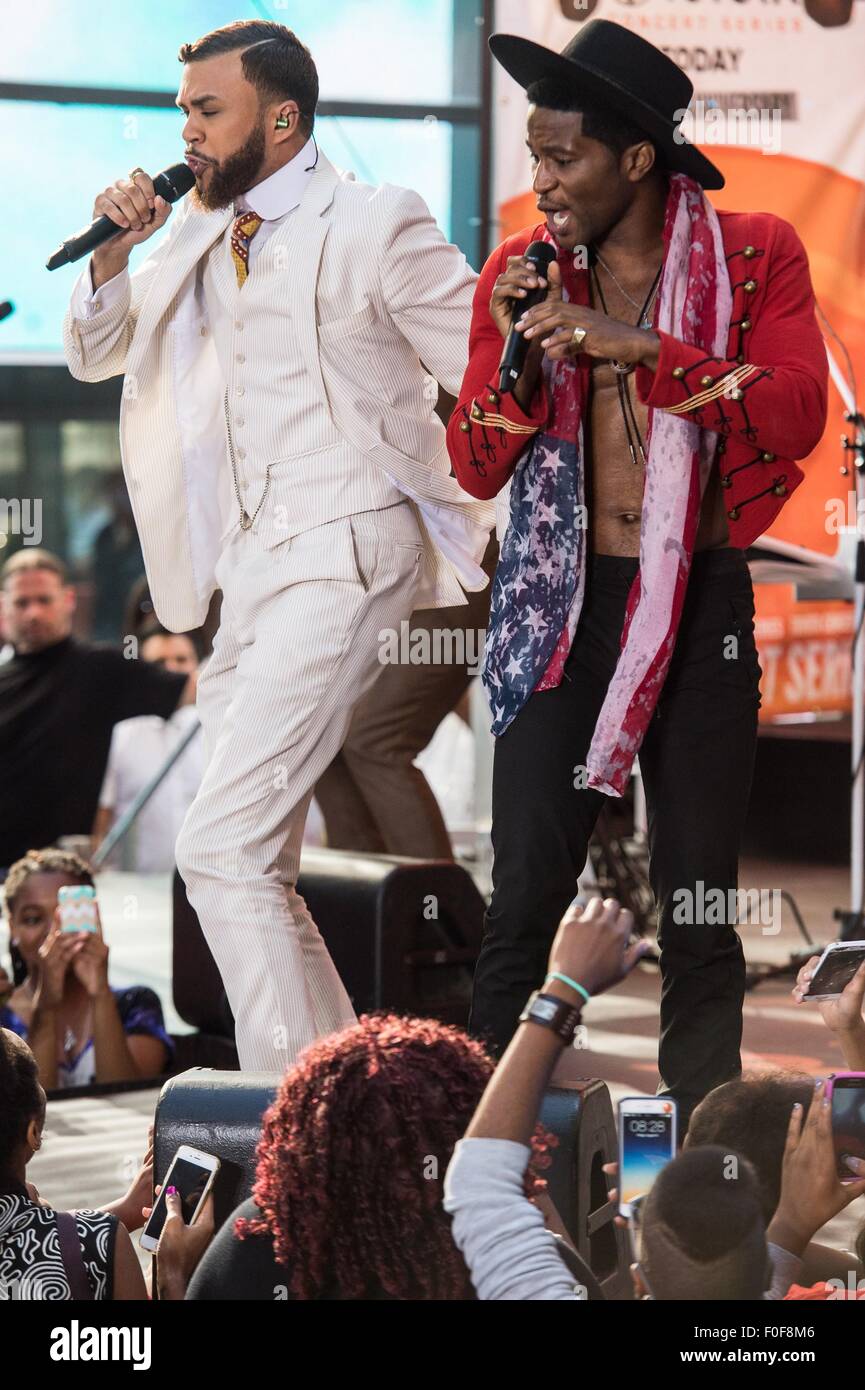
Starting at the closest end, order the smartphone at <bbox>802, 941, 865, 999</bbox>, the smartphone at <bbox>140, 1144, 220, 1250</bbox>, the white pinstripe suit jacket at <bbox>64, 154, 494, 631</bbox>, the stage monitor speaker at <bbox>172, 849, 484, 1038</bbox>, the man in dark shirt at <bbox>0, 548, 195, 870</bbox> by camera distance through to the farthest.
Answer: the smartphone at <bbox>140, 1144, 220, 1250</bbox> → the smartphone at <bbox>802, 941, 865, 999</bbox> → the white pinstripe suit jacket at <bbox>64, 154, 494, 631</bbox> → the stage monitor speaker at <bbox>172, 849, 484, 1038</bbox> → the man in dark shirt at <bbox>0, 548, 195, 870</bbox>

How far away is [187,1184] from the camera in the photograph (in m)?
2.33

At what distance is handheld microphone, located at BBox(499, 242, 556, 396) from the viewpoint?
254 centimetres

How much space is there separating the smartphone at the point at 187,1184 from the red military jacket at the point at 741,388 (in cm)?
110

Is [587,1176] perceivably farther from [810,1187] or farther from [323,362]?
[323,362]

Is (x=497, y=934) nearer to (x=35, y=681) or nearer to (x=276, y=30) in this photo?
(x=276, y=30)

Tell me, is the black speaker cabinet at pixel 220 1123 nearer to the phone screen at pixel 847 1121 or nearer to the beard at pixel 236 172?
the phone screen at pixel 847 1121

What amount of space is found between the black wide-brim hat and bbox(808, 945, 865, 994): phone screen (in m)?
1.17

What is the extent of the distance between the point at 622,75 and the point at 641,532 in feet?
2.20

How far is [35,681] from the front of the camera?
5.95 m

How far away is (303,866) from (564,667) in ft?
5.44

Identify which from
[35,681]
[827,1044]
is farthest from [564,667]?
[35,681]

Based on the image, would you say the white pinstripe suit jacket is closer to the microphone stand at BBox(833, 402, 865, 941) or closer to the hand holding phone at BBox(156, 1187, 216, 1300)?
the hand holding phone at BBox(156, 1187, 216, 1300)

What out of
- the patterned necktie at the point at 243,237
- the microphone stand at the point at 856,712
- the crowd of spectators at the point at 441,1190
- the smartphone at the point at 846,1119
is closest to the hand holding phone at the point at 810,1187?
the smartphone at the point at 846,1119
